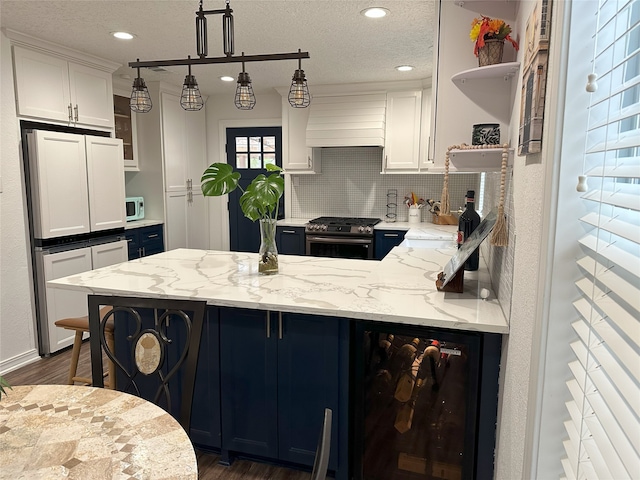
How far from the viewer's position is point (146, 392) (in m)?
2.24

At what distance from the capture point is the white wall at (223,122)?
5520 mm

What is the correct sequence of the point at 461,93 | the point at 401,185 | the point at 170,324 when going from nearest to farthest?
the point at 461,93, the point at 170,324, the point at 401,185

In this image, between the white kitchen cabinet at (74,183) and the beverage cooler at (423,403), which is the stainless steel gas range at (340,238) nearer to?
the white kitchen cabinet at (74,183)

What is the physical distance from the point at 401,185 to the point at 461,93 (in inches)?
131

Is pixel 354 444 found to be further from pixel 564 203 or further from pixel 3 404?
pixel 564 203

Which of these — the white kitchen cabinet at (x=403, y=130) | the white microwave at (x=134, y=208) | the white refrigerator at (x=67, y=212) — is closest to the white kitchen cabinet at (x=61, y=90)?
the white refrigerator at (x=67, y=212)

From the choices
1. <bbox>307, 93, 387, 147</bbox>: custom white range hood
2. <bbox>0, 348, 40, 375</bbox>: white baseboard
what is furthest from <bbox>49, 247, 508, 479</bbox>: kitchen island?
<bbox>307, 93, 387, 147</bbox>: custom white range hood

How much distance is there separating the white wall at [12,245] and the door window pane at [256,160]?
9.43 feet

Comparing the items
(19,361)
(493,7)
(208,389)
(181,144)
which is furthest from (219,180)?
(181,144)

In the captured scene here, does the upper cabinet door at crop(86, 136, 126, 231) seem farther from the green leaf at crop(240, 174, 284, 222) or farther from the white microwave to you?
the green leaf at crop(240, 174, 284, 222)

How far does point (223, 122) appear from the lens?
5781 millimetres

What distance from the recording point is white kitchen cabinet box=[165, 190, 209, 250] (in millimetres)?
5105

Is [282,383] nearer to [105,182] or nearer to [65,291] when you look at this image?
[65,291]

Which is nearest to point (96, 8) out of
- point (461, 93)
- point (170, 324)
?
point (170, 324)
